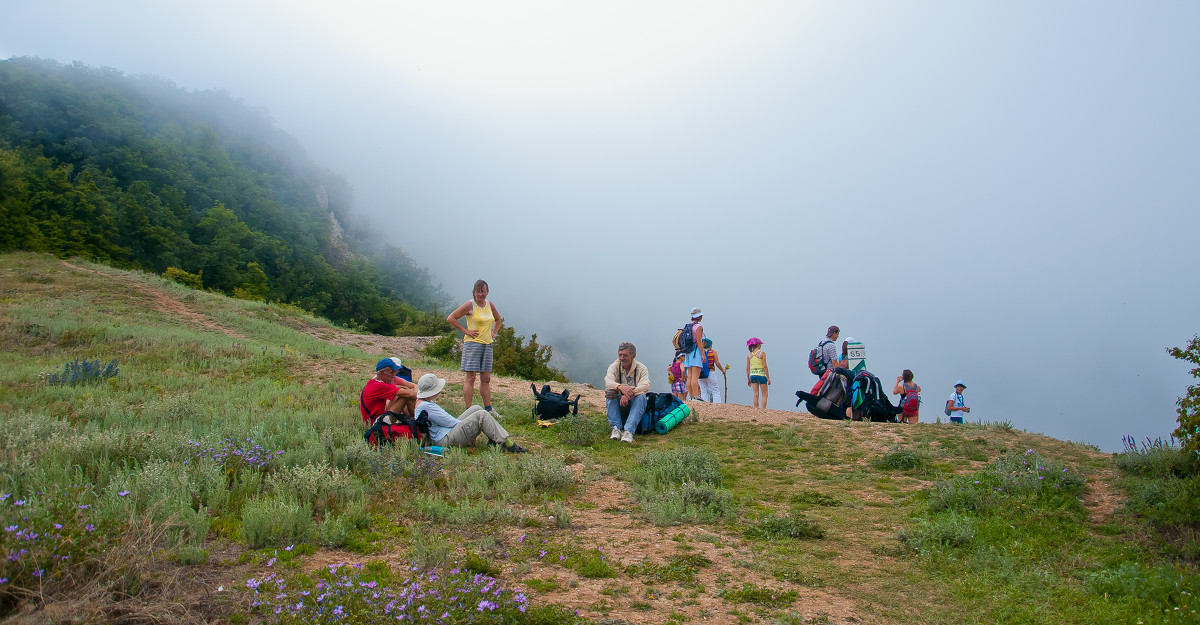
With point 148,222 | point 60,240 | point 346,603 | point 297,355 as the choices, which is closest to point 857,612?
point 346,603

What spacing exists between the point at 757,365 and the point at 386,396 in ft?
26.5

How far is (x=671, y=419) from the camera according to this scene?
30.8ft

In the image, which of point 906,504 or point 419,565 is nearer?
point 419,565

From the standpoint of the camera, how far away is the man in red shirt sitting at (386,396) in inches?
281

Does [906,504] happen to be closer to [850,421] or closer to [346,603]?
[850,421]

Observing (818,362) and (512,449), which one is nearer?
(512,449)

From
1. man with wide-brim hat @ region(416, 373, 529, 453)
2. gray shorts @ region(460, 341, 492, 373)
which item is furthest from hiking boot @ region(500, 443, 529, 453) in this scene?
gray shorts @ region(460, 341, 492, 373)

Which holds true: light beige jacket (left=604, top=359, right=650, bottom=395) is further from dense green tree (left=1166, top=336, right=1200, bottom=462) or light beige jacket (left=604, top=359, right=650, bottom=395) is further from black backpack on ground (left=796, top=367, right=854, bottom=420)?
dense green tree (left=1166, top=336, right=1200, bottom=462)

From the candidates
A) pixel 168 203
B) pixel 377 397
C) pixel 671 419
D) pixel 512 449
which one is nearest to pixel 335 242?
pixel 168 203

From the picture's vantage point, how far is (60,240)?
44500 mm

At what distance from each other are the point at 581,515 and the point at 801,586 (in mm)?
1970

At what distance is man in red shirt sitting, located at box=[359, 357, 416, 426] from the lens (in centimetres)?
714

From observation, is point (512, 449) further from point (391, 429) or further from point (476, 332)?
point (476, 332)

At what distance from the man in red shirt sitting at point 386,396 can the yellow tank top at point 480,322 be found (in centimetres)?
196
